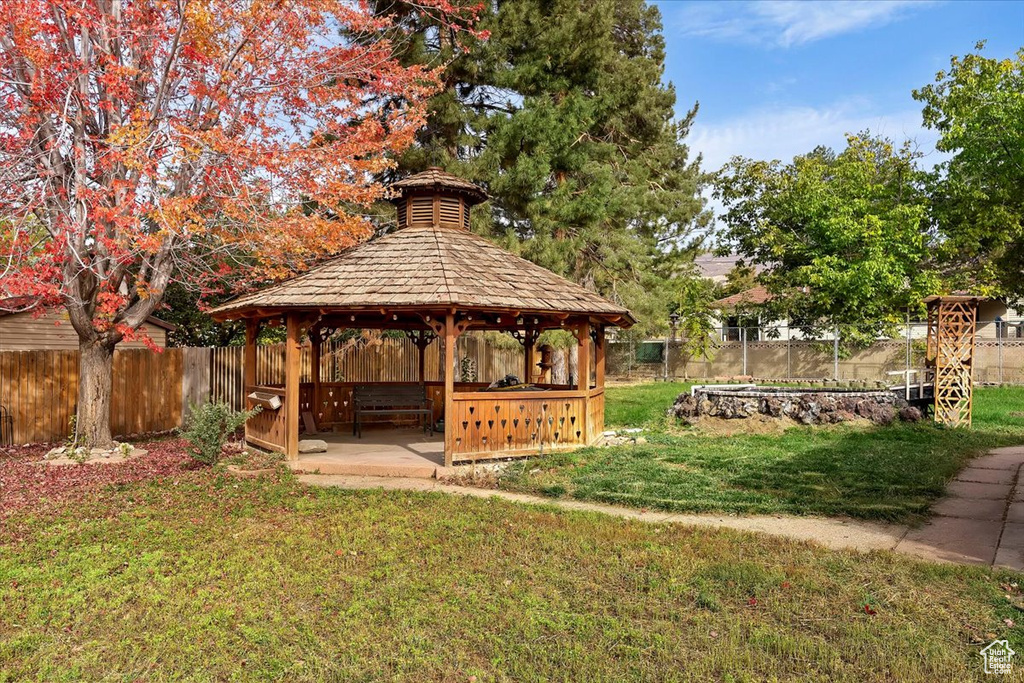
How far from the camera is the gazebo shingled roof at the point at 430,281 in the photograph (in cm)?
1002

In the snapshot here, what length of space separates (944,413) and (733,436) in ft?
15.6

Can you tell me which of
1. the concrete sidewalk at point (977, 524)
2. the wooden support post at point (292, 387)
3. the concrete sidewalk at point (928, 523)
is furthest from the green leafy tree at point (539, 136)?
the concrete sidewalk at point (977, 524)

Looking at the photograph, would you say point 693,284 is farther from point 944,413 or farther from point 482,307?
point 482,307

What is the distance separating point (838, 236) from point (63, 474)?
25732 mm

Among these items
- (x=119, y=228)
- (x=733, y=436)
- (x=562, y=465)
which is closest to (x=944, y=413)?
(x=733, y=436)

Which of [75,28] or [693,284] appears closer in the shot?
[75,28]

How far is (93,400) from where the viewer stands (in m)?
11.3

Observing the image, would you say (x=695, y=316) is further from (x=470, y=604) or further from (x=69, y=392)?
(x=470, y=604)

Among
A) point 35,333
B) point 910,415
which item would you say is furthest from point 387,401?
point 35,333

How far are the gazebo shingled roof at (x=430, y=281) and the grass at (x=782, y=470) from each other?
240 centimetres

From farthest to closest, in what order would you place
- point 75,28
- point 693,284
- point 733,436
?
point 693,284 → point 733,436 → point 75,28

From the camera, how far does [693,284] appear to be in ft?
99.5

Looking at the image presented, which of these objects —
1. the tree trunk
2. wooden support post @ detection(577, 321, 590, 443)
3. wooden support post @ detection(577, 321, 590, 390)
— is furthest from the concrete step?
the tree trunk

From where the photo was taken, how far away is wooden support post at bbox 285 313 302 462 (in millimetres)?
10547
